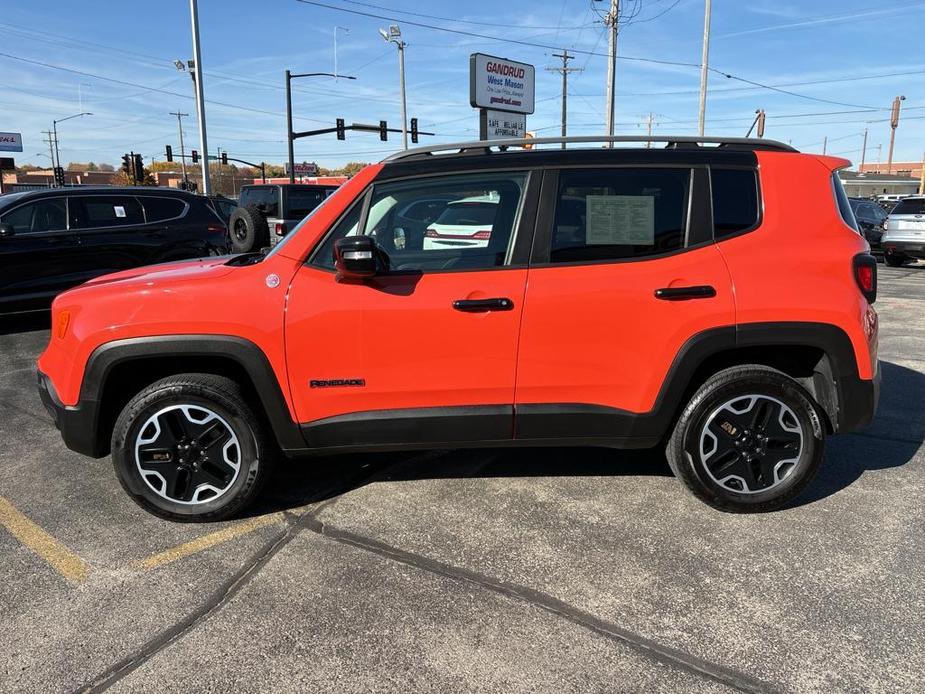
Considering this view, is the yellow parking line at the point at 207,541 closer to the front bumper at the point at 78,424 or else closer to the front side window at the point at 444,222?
the front bumper at the point at 78,424

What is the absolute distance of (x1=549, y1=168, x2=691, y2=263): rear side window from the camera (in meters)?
3.13

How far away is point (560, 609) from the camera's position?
8.36ft

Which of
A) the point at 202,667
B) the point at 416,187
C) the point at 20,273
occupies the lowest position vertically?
the point at 202,667

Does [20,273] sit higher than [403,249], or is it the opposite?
[403,249]

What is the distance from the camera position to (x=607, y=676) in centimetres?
219

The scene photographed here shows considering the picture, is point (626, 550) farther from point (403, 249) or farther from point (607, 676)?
point (403, 249)

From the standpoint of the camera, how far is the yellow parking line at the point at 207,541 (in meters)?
2.92

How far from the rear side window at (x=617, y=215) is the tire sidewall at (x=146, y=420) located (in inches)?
69.1

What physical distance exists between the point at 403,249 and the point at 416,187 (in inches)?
12.4

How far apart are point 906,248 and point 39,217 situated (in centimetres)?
1636

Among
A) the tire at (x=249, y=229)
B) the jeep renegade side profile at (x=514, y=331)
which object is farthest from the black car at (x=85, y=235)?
the jeep renegade side profile at (x=514, y=331)

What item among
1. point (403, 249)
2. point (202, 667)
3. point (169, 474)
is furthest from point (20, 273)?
point (202, 667)

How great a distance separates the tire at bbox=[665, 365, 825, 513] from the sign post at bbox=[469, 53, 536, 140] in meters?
13.9

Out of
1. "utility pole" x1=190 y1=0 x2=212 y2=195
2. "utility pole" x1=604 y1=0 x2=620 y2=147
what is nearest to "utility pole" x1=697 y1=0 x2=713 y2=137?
"utility pole" x1=604 y1=0 x2=620 y2=147
